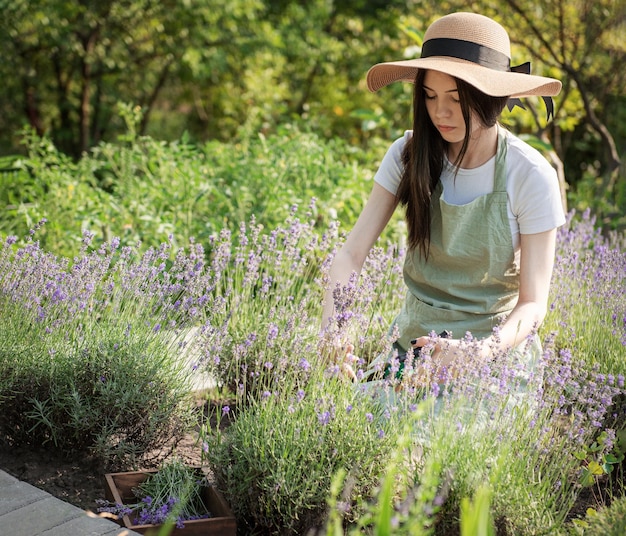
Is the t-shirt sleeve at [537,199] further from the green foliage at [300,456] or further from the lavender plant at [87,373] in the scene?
the lavender plant at [87,373]

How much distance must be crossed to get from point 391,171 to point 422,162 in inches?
6.6

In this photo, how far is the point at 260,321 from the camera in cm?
316

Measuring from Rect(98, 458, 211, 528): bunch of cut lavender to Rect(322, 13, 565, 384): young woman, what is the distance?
635 mm

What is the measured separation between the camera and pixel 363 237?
2.84 metres

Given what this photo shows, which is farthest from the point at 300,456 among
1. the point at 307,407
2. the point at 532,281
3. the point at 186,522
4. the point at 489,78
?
the point at 489,78

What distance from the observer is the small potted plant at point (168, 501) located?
2.13 meters

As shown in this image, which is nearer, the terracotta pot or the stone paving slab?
the stone paving slab

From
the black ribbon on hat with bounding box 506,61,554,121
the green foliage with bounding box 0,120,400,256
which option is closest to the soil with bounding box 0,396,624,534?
the black ribbon on hat with bounding box 506,61,554,121

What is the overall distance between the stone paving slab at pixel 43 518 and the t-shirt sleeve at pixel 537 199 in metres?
1.48

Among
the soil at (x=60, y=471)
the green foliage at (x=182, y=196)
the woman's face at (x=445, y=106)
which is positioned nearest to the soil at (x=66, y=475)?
the soil at (x=60, y=471)

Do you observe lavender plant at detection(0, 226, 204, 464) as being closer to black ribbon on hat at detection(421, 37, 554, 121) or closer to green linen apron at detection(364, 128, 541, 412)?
green linen apron at detection(364, 128, 541, 412)

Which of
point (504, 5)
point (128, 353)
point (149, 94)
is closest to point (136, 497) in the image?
point (128, 353)

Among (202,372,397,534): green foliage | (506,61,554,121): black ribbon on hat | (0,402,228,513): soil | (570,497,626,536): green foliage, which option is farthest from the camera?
(506,61,554,121): black ribbon on hat

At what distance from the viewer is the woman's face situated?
2518 mm
